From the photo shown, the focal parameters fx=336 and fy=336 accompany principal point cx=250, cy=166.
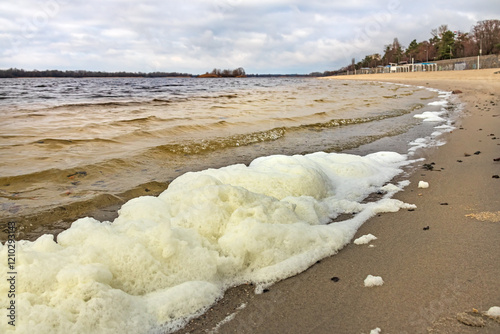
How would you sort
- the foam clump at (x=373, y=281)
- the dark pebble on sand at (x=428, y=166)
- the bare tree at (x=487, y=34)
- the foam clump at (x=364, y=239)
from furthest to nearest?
→ the bare tree at (x=487, y=34) < the dark pebble on sand at (x=428, y=166) < the foam clump at (x=364, y=239) < the foam clump at (x=373, y=281)

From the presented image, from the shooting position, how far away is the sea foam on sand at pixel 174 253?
2041mm

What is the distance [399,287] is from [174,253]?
1.63m

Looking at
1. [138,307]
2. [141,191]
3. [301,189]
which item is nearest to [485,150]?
[301,189]

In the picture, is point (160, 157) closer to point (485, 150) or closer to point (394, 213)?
point (394, 213)

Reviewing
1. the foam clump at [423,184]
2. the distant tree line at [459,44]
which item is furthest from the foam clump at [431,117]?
the distant tree line at [459,44]

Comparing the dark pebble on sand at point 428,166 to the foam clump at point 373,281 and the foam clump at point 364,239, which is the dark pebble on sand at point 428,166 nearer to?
the foam clump at point 364,239

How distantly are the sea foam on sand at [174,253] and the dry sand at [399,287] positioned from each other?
0.57 ft

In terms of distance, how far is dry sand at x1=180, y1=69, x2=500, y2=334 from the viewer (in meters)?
2.03

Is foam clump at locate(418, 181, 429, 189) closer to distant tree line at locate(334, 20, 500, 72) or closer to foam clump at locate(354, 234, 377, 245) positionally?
foam clump at locate(354, 234, 377, 245)

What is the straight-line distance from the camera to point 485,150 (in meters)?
6.07

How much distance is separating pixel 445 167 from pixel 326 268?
144 inches

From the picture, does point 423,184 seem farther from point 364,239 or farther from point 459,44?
point 459,44

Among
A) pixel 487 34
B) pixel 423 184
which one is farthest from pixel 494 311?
pixel 487 34

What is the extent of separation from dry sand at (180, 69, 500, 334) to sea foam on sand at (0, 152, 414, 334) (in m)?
0.17
